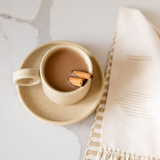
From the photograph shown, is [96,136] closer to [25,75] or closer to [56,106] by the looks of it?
[56,106]

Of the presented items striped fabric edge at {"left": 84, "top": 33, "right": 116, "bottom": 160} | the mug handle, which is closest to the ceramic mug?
the mug handle

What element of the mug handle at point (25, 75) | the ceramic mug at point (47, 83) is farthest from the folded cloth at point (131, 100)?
the mug handle at point (25, 75)

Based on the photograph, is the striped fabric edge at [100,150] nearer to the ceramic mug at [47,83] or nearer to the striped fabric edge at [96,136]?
the striped fabric edge at [96,136]

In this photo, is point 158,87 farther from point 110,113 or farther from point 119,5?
point 119,5

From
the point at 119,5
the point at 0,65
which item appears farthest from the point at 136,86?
the point at 0,65

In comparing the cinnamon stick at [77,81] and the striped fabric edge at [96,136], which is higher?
the cinnamon stick at [77,81]

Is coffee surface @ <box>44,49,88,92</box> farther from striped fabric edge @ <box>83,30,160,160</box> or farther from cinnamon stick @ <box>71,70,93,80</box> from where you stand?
striped fabric edge @ <box>83,30,160,160</box>

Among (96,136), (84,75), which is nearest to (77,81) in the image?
(84,75)
